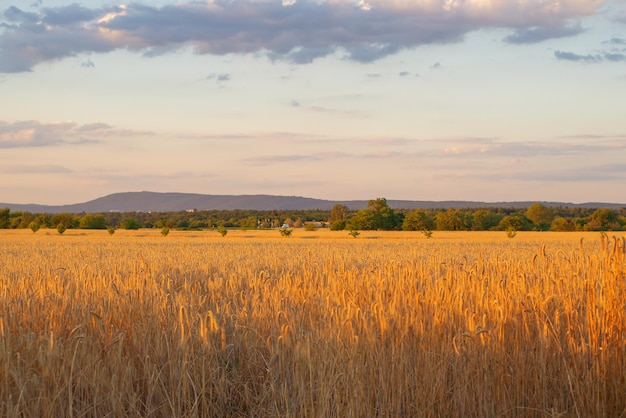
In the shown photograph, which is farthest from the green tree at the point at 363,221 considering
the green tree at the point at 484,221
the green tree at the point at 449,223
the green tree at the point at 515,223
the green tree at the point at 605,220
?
the green tree at the point at 605,220

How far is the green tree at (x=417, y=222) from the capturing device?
66938 mm

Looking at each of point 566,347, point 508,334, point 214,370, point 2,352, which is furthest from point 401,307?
point 2,352

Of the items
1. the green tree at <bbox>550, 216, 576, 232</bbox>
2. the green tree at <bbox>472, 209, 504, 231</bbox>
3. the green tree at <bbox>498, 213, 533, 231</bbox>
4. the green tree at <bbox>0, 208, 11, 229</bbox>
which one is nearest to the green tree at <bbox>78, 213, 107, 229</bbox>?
the green tree at <bbox>0, 208, 11, 229</bbox>

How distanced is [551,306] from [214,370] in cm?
351

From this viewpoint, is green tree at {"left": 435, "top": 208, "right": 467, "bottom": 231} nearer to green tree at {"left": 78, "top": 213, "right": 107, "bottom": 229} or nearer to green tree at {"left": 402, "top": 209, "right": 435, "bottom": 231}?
green tree at {"left": 402, "top": 209, "right": 435, "bottom": 231}

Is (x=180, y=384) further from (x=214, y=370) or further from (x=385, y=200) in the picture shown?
(x=385, y=200)

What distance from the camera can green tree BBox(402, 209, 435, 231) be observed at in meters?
66.9

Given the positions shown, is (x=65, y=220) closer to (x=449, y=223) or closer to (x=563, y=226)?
(x=449, y=223)

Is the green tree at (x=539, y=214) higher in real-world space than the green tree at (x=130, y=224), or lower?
higher

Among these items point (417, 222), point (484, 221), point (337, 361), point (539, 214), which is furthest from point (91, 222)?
point (337, 361)

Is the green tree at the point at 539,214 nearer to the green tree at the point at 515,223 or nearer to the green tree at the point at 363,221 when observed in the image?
the green tree at the point at 515,223

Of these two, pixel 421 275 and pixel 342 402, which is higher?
pixel 421 275

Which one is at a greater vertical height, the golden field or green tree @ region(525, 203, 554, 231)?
green tree @ region(525, 203, 554, 231)

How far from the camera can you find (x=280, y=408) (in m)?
4.77
